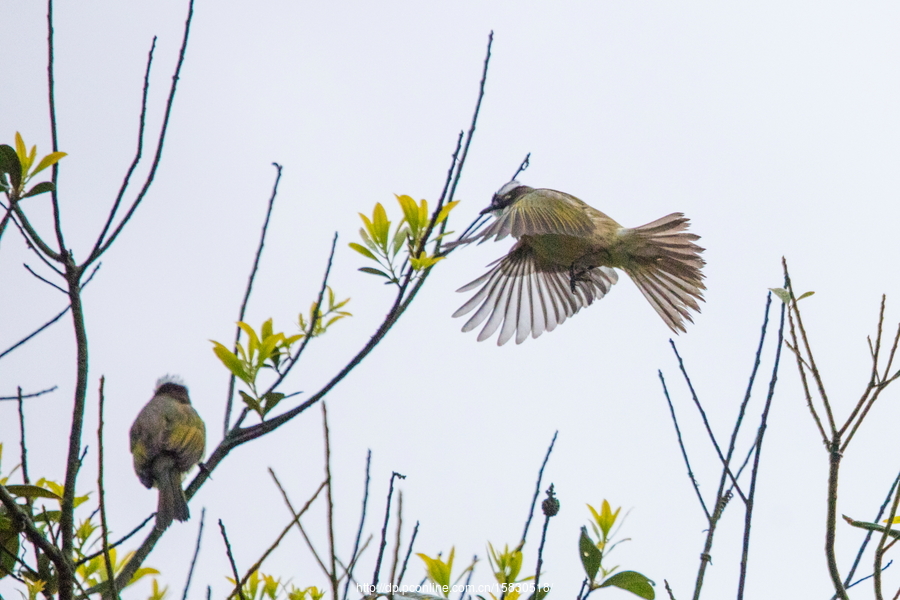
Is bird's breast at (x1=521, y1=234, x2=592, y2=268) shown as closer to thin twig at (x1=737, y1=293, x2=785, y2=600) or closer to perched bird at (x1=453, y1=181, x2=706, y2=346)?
perched bird at (x1=453, y1=181, x2=706, y2=346)

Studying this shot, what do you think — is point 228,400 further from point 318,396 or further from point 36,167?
point 36,167

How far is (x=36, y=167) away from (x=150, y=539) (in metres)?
1.27

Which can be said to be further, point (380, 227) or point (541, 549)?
point (380, 227)

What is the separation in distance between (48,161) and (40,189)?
0.59 feet

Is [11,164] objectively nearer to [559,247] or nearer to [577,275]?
[559,247]

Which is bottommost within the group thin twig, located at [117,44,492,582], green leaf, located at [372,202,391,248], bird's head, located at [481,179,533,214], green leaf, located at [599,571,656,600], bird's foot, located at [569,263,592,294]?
green leaf, located at [599,571,656,600]

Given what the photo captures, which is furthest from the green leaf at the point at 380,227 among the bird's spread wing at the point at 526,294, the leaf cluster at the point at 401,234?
the bird's spread wing at the point at 526,294

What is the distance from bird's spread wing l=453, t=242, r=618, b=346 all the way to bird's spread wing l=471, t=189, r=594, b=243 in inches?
20.4

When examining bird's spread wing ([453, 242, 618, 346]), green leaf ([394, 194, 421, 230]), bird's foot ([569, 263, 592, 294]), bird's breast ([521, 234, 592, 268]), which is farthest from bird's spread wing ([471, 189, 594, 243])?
green leaf ([394, 194, 421, 230])

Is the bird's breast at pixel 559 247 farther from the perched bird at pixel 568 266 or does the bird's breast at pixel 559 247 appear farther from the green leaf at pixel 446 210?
the green leaf at pixel 446 210

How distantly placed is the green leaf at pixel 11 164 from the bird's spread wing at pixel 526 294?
3.82 m

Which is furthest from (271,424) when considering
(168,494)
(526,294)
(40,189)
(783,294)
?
(526,294)

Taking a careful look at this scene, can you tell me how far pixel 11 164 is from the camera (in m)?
2.97

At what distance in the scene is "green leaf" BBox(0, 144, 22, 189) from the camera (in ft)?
9.66
